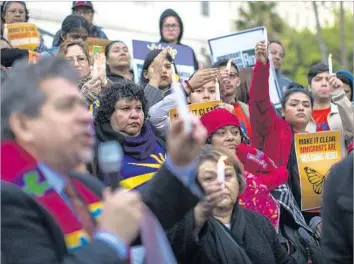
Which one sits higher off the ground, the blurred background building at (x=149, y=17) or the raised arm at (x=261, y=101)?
the blurred background building at (x=149, y=17)

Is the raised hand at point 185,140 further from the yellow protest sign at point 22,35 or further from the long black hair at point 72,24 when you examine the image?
the yellow protest sign at point 22,35

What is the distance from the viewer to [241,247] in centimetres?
540

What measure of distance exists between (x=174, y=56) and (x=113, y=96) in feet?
9.76

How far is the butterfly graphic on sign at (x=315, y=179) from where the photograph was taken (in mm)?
7152

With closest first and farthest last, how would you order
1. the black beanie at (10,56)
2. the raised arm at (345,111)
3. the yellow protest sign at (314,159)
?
the yellow protest sign at (314,159)
the black beanie at (10,56)
the raised arm at (345,111)

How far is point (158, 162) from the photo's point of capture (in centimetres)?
598

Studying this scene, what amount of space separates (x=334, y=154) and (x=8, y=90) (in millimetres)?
4717

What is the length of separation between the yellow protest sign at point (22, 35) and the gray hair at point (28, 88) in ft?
20.7

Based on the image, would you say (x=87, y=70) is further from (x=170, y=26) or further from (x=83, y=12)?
(x=83, y=12)

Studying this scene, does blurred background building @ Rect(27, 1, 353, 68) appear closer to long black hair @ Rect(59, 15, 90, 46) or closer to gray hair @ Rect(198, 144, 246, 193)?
long black hair @ Rect(59, 15, 90, 46)

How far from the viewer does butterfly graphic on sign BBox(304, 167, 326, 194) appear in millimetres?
7152

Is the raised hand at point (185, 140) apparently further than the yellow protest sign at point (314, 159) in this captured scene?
No

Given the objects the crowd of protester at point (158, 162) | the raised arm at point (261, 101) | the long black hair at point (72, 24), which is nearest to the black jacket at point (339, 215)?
the crowd of protester at point (158, 162)

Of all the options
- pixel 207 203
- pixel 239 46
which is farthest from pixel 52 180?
pixel 239 46
